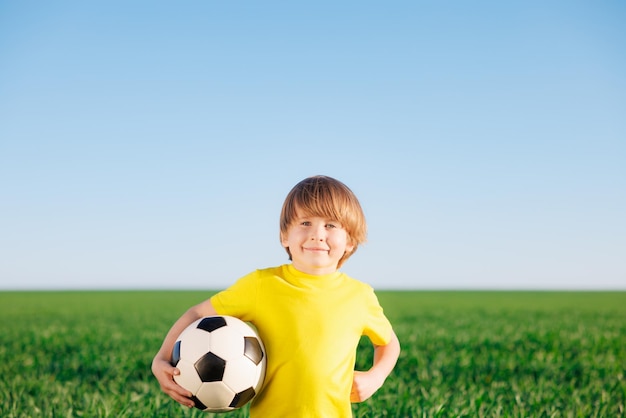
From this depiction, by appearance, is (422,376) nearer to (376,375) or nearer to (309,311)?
(376,375)

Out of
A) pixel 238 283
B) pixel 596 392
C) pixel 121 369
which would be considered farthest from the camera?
pixel 121 369

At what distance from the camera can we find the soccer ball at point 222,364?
11.0 feet

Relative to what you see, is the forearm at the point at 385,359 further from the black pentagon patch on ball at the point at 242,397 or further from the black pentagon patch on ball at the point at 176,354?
the black pentagon patch on ball at the point at 176,354

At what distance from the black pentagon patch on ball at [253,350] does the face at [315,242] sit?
1.65 ft

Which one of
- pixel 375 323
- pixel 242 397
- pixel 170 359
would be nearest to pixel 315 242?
pixel 375 323

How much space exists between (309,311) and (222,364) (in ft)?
1.90

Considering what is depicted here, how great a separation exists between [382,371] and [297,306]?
82cm

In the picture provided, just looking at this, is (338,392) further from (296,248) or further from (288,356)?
(296,248)

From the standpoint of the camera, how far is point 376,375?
3.74 meters

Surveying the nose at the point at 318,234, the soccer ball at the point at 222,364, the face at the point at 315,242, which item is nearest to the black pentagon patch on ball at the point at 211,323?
the soccer ball at the point at 222,364

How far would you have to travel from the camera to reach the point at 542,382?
7258mm

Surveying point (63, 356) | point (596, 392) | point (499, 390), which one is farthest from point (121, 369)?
point (596, 392)

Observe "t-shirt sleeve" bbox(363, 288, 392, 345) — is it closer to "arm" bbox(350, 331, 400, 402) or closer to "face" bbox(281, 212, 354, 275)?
"arm" bbox(350, 331, 400, 402)

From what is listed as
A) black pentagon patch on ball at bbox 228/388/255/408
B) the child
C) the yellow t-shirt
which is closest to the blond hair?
the child
